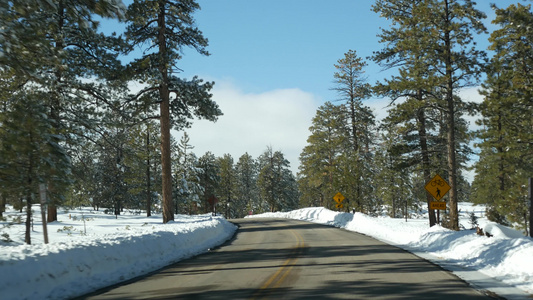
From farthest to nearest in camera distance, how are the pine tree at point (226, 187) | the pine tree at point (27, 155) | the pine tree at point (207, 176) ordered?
the pine tree at point (226, 187)
the pine tree at point (207, 176)
the pine tree at point (27, 155)

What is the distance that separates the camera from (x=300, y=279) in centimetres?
906

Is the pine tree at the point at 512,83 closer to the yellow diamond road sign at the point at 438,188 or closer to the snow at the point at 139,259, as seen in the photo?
the yellow diamond road sign at the point at 438,188

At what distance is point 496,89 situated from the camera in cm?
2145

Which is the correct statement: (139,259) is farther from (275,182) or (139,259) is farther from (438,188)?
(275,182)

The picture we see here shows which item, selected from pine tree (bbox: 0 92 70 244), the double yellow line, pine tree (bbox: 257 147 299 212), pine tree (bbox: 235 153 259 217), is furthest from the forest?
pine tree (bbox: 235 153 259 217)

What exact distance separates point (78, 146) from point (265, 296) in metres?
15.1

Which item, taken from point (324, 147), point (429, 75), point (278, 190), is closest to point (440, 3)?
point (429, 75)

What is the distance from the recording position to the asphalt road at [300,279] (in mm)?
7641

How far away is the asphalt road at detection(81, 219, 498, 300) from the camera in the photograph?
25.1ft

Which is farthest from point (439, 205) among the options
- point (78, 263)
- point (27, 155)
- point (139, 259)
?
point (27, 155)

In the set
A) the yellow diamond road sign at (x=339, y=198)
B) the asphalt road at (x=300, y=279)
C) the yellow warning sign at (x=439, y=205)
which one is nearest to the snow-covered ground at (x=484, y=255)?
the asphalt road at (x=300, y=279)

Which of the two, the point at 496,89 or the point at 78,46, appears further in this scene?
the point at 496,89

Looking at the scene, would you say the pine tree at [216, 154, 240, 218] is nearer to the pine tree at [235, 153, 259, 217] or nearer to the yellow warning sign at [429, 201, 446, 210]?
the pine tree at [235, 153, 259, 217]

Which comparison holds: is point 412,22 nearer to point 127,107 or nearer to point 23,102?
point 127,107
